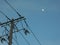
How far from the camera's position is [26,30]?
14398 mm

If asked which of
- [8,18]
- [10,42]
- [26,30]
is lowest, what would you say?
[10,42]

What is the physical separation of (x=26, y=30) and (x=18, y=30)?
0.83 meters

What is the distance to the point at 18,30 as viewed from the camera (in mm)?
14078

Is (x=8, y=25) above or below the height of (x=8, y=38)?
above

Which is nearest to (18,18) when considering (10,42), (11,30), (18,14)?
(18,14)

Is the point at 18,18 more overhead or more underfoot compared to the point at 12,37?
more overhead

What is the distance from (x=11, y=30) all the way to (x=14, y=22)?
33.1 inches

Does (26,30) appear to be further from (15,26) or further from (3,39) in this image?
(3,39)

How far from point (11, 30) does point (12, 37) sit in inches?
28.2

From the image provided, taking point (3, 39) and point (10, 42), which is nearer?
point (10, 42)

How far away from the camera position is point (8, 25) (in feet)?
46.6

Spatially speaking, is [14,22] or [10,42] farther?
[14,22]

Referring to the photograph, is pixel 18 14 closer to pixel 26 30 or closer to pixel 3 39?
pixel 26 30

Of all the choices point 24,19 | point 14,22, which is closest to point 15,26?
point 14,22
